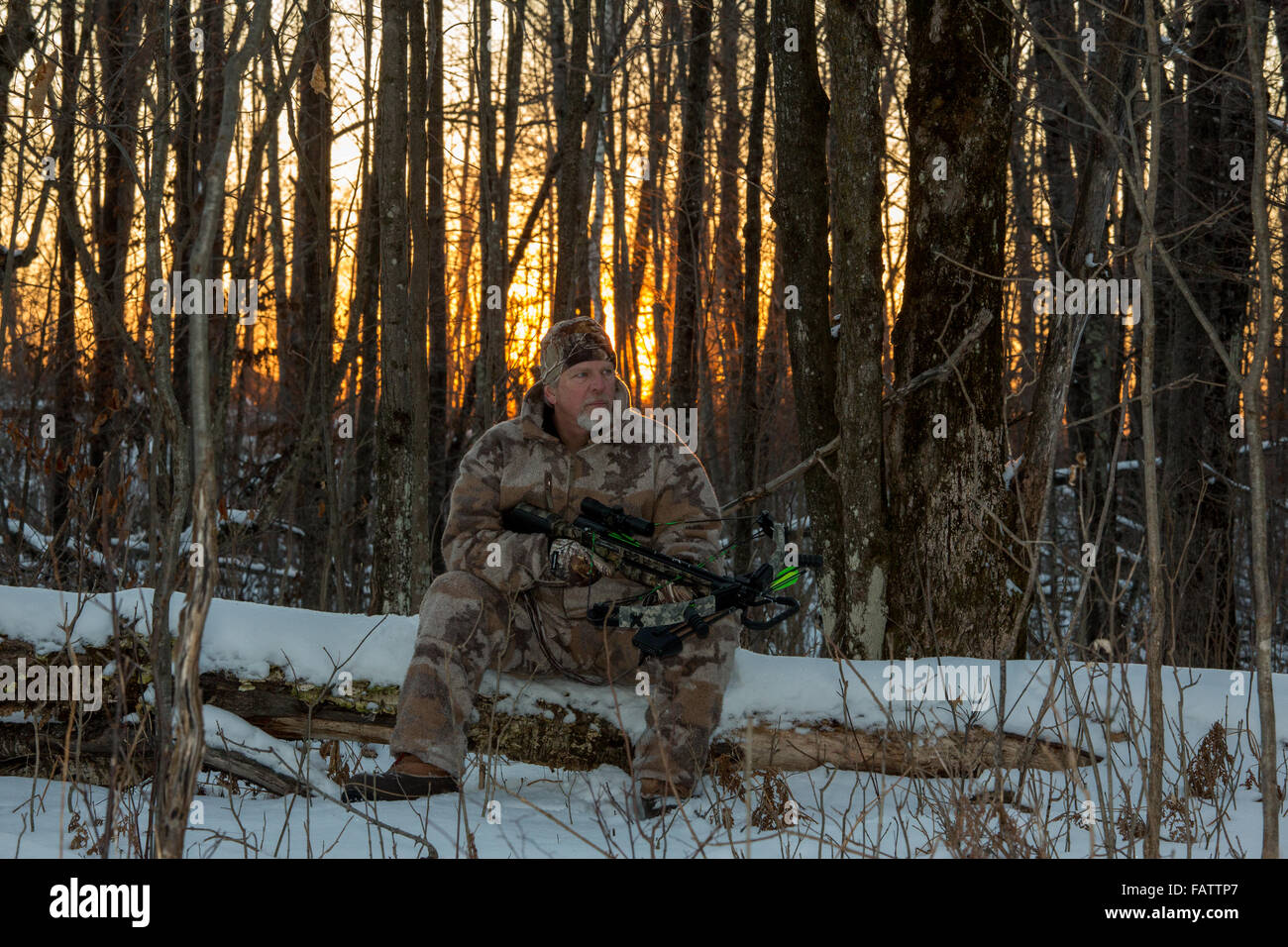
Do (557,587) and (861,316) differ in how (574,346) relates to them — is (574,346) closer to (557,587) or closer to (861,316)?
(557,587)

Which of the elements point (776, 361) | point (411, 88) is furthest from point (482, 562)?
point (776, 361)

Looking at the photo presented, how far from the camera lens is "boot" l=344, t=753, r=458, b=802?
3379mm

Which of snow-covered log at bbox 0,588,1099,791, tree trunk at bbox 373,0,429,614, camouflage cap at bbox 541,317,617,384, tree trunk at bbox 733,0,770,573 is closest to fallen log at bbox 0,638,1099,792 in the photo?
snow-covered log at bbox 0,588,1099,791

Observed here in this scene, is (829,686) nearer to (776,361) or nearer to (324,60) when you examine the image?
(324,60)

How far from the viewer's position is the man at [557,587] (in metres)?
3.51

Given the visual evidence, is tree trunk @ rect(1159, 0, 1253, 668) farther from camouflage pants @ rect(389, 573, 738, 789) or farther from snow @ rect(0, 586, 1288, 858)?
camouflage pants @ rect(389, 573, 738, 789)

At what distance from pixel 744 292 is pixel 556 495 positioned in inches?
217

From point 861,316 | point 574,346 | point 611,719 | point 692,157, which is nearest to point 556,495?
point 574,346

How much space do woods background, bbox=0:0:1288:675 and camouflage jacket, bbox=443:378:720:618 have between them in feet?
3.08

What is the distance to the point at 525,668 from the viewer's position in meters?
3.88

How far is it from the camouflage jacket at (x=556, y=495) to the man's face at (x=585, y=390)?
0.27 feet

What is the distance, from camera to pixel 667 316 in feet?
52.6

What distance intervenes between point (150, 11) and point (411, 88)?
174 cm

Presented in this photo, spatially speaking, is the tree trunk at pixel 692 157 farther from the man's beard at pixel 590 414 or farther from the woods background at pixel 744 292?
the man's beard at pixel 590 414
